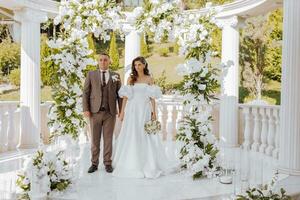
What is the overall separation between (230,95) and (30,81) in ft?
14.3

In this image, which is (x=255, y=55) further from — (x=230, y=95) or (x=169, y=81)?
(x=230, y=95)

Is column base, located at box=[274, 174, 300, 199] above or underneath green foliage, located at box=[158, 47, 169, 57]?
underneath

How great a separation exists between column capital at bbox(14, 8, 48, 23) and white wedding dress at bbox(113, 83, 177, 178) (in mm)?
3096

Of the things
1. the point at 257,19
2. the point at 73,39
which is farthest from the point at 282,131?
the point at 257,19

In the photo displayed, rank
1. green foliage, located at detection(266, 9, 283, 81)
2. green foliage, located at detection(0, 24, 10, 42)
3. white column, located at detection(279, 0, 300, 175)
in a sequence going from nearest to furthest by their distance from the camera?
white column, located at detection(279, 0, 300, 175), green foliage, located at detection(266, 9, 283, 81), green foliage, located at detection(0, 24, 10, 42)

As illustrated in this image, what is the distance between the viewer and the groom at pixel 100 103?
5.82 metres

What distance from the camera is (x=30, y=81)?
7.95 meters

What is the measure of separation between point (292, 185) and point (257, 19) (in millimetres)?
12387

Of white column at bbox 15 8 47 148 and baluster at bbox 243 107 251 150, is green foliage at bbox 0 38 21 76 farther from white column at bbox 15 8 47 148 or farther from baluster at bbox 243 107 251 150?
baluster at bbox 243 107 251 150

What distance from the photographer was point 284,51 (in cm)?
540

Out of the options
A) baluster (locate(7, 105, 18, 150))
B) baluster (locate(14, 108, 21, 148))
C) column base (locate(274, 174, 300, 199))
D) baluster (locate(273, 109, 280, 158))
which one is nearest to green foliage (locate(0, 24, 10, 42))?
baluster (locate(14, 108, 21, 148))

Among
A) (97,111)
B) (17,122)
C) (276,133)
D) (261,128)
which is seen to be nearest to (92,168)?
(97,111)

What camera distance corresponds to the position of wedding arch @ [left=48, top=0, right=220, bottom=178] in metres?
5.65

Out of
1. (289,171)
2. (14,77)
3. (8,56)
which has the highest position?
(8,56)
